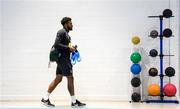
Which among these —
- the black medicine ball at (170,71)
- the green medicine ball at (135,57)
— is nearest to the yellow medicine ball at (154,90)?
the black medicine ball at (170,71)

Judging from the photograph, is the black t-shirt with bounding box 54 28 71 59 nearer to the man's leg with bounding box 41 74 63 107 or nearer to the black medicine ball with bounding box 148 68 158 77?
the man's leg with bounding box 41 74 63 107

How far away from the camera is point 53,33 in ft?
29.6

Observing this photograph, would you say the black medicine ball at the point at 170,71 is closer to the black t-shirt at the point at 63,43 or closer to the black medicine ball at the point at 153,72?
the black medicine ball at the point at 153,72

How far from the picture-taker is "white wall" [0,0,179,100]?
8.98 m

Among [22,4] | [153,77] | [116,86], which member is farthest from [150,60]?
[22,4]

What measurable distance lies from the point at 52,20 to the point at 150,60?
2372mm

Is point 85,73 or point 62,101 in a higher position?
point 85,73

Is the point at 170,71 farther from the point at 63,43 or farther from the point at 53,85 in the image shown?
the point at 53,85

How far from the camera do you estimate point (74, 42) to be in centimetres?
901

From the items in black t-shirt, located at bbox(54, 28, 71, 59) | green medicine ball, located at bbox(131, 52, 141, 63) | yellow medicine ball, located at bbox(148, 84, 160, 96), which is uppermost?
black t-shirt, located at bbox(54, 28, 71, 59)

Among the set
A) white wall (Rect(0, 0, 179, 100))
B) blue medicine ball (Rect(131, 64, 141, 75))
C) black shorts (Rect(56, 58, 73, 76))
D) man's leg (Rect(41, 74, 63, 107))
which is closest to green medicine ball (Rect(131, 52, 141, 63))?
blue medicine ball (Rect(131, 64, 141, 75))

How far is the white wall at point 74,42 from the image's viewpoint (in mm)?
8984

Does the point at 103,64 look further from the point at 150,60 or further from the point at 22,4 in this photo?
the point at 22,4

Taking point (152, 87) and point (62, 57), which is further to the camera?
point (152, 87)
